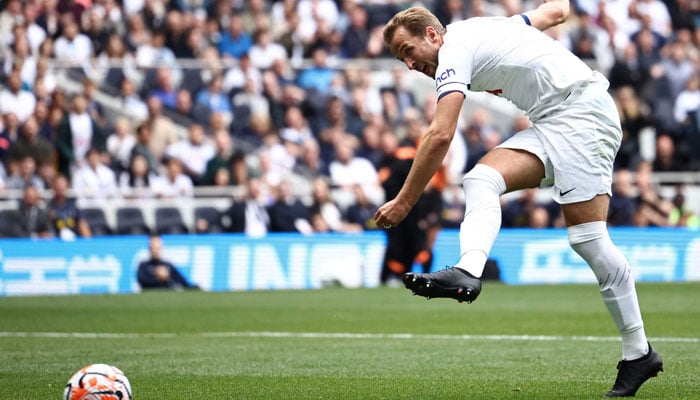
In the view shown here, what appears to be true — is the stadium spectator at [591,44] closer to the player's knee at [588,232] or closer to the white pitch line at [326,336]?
the white pitch line at [326,336]

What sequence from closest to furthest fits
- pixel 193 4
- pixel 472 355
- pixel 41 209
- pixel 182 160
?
pixel 472 355
pixel 41 209
pixel 182 160
pixel 193 4

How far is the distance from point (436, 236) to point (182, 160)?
447 centimetres

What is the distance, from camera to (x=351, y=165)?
65.5ft

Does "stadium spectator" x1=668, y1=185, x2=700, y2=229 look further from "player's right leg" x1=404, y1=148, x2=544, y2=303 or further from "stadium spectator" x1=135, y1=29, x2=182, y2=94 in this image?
"player's right leg" x1=404, y1=148, x2=544, y2=303

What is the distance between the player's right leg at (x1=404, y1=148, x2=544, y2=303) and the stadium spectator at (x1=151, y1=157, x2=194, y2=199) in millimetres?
12788

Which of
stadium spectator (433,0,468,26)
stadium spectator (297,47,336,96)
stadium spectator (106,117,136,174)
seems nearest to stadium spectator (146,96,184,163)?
stadium spectator (106,117,136,174)

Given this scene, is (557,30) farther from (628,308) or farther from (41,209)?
(628,308)

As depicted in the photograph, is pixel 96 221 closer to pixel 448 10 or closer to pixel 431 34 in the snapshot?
pixel 448 10

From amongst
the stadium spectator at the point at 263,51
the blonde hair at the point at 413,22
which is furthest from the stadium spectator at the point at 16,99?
the blonde hair at the point at 413,22

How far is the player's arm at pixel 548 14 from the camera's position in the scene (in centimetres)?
729

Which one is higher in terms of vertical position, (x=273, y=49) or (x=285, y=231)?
(x=273, y=49)

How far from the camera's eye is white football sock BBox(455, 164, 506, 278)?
6297 millimetres

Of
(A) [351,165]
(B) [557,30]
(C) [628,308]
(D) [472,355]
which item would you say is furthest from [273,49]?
(C) [628,308]

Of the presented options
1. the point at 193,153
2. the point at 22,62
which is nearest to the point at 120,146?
the point at 193,153
